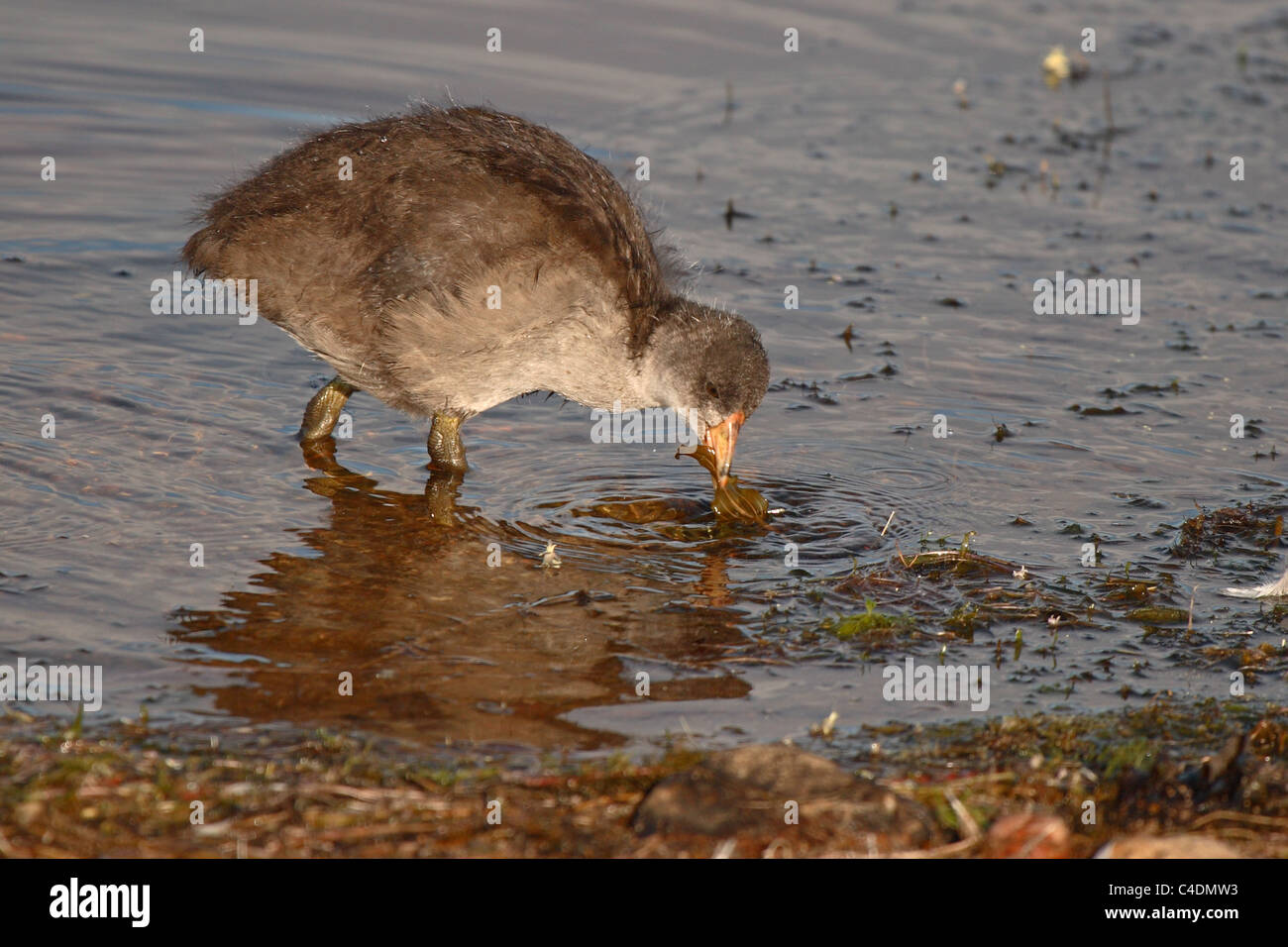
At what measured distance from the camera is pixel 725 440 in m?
7.41

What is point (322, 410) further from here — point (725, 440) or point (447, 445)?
point (725, 440)

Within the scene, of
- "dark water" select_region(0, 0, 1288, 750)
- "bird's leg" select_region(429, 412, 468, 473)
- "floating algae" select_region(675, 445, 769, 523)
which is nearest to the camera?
"dark water" select_region(0, 0, 1288, 750)

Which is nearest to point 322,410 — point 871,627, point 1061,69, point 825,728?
point 871,627

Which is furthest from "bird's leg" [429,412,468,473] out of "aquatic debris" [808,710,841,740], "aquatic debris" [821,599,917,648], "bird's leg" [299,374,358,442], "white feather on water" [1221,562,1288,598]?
"white feather on water" [1221,562,1288,598]

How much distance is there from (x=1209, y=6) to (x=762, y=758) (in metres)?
13.6

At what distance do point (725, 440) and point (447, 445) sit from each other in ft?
4.74

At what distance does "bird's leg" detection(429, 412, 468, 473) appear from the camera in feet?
25.0

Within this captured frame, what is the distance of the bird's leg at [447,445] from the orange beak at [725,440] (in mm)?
1312

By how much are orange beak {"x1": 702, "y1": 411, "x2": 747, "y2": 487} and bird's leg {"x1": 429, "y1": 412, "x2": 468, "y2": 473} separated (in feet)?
4.30

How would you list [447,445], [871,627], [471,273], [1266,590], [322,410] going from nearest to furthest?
[871,627] → [1266,590] → [471,273] → [447,445] → [322,410]

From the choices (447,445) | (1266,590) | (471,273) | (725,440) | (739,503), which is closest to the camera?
(1266,590)

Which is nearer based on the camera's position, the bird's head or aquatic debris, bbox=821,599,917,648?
aquatic debris, bbox=821,599,917,648

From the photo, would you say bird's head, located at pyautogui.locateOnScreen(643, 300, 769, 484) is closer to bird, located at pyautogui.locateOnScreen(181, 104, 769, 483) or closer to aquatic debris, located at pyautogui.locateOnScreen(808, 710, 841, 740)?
bird, located at pyautogui.locateOnScreen(181, 104, 769, 483)

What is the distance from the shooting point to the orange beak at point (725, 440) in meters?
7.38
